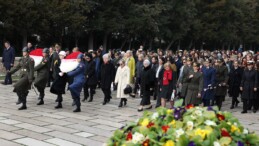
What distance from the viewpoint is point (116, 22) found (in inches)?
1416

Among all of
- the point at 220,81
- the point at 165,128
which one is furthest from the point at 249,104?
the point at 165,128

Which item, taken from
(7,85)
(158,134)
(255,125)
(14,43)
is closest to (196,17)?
(14,43)

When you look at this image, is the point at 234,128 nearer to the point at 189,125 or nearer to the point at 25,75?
the point at 189,125

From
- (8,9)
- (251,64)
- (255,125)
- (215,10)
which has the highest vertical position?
(215,10)

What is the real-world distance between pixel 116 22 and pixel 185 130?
33.1m

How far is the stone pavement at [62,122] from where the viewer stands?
308 inches

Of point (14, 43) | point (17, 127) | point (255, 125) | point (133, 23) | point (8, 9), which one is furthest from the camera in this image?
point (133, 23)

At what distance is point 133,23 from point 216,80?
80.8 ft

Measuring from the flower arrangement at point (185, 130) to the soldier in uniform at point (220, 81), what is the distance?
9.44m

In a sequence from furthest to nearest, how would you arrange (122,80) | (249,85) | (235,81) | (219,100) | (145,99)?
1. (235,81)
2. (219,100)
3. (249,85)
4. (122,80)
5. (145,99)

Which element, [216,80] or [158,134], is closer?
[158,134]

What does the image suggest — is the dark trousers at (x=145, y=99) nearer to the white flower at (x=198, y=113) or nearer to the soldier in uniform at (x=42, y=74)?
A: the soldier in uniform at (x=42, y=74)

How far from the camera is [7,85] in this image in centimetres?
1664

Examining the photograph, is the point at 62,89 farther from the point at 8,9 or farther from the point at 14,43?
the point at 14,43
